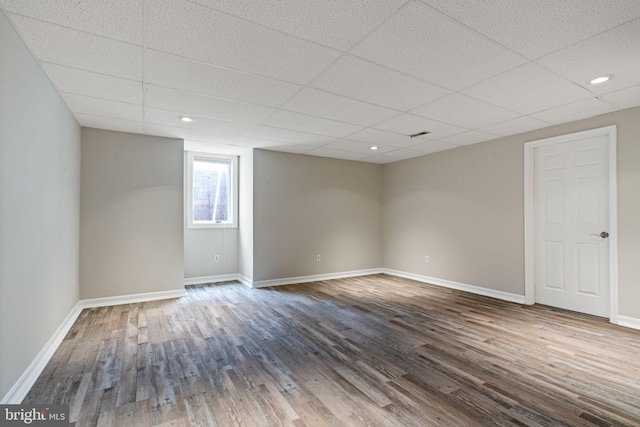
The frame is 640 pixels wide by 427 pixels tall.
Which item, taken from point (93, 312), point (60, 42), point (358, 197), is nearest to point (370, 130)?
point (358, 197)

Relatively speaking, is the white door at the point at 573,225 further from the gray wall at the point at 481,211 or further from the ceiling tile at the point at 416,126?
the ceiling tile at the point at 416,126

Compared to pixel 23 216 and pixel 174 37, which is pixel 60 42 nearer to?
pixel 174 37

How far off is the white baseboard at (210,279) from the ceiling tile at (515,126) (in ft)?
16.3

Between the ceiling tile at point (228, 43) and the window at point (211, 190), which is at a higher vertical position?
the ceiling tile at point (228, 43)

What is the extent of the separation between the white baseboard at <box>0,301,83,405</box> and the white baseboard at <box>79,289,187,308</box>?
642mm

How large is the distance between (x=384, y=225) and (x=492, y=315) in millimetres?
3182

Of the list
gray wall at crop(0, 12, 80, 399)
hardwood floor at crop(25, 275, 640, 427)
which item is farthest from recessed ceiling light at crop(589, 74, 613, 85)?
gray wall at crop(0, 12, 80, 399)

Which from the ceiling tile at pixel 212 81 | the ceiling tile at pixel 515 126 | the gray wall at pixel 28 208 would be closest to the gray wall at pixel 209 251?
the gray wall at pixel 28 208

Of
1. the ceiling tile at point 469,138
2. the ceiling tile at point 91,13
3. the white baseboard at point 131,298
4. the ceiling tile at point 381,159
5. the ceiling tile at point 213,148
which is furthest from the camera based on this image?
the ceiling tile at point 381,159

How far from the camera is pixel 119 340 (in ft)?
10.0

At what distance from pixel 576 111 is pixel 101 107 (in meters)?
5.35

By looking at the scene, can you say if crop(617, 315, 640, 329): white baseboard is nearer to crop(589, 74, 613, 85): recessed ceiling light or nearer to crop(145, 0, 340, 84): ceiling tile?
crop(589, 74, 613, 85): recessed ceiling light

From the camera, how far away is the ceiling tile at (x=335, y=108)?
304cm

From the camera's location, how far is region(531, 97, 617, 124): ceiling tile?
10.6 ft
